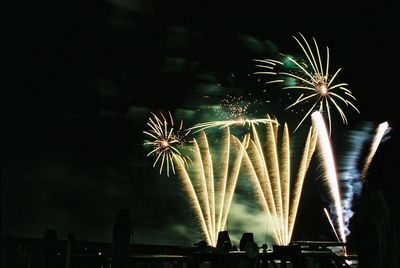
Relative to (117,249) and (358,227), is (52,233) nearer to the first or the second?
(117,249)

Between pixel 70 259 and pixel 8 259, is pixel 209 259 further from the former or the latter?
pixel 8 259

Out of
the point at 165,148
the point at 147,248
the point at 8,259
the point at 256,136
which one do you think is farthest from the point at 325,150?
the point at 8,259

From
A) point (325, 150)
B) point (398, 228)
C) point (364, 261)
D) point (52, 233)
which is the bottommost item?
point (364, 261)

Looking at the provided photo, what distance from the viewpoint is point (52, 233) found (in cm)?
1344

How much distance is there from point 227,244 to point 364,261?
480cm

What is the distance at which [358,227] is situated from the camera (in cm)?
701

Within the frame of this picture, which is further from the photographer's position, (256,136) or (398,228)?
(256,136)

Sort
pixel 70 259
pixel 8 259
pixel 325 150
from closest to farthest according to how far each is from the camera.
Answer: pixel 70 259, pixel 8 259, pixel 325 150

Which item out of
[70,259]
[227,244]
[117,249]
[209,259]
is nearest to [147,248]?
[70,259]

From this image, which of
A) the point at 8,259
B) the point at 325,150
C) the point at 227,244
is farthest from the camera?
the point at 325,150

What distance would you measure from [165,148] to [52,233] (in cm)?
1361

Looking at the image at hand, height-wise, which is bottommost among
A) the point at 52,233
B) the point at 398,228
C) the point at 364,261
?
the point at 364,261

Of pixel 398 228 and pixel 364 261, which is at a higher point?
pixel 398 228

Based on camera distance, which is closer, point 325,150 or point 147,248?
point 147,248
